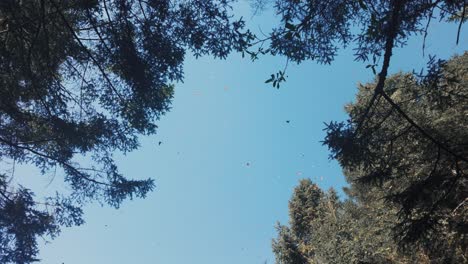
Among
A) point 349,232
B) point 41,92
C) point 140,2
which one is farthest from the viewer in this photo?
point 349,232

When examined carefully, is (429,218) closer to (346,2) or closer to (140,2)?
(346,2)

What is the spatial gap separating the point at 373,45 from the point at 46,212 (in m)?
8.68

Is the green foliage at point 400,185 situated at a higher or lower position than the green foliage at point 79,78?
lower

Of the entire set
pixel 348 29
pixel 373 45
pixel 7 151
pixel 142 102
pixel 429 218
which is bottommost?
pixel 429 218

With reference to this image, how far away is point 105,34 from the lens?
7.38 metres

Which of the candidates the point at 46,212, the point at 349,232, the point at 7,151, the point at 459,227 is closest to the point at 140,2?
the point at 7,151

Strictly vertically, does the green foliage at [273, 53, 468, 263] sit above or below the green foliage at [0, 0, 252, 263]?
below

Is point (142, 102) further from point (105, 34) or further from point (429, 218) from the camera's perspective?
point (429, 218)

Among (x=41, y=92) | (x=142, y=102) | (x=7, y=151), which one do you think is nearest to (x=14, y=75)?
(x=41, y=92)

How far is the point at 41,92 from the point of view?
306 inches

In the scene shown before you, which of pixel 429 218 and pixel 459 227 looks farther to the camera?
pixel 459 227

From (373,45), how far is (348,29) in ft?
2.55

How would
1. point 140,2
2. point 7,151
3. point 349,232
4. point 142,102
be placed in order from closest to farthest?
1. point 140,2
2. point 142,102
3. point 7,151
4. point 349,232

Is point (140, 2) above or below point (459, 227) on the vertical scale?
above
